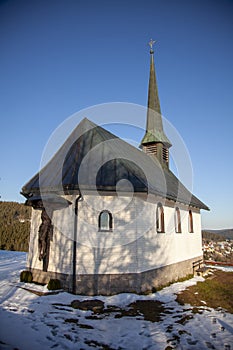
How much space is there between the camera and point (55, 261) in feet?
31.7

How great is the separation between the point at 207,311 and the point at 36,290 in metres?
6.13

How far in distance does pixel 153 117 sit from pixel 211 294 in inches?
543

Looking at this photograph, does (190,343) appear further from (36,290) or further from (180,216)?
(180,216)

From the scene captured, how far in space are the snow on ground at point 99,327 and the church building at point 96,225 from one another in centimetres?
→ 106

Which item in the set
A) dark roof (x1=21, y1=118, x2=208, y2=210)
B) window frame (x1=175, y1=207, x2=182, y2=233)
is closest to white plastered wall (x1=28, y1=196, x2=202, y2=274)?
dark roof (x1=21, y1=118, x2=208, y2=210)

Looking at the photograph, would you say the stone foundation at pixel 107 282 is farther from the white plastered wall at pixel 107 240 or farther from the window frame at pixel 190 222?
the window frame at pixel 190 222

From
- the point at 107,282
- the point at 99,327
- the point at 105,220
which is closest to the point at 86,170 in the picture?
the point at 105,220

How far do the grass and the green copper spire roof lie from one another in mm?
10312

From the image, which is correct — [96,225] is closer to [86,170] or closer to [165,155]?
[86,170]

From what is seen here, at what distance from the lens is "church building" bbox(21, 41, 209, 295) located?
9133 mm

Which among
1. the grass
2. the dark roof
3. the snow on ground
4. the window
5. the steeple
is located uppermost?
the steeple

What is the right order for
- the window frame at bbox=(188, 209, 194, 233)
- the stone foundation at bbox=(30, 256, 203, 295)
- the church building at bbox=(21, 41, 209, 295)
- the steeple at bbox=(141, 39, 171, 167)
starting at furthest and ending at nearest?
the steeple at bbox=(141, 39, 171, 167)
the window frame at bbox=(188, 209, 194, 233)
the church building at bbox=(21, 41, 209, 295)
the stone foundation at bbox=(30, 256, 203, 295)

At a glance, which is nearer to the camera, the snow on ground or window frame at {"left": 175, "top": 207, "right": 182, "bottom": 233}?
the snow on ground

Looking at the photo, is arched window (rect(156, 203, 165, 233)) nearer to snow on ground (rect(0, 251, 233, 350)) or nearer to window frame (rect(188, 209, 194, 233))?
snow on ground (rect(0, 251, 233, 350))
